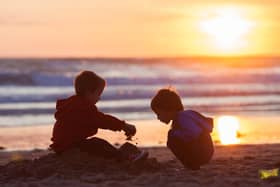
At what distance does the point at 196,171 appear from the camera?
8.23 metres

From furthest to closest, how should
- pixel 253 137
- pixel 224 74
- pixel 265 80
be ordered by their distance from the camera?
pixel 224 74 → pixel 265 80 → pixel 253 137

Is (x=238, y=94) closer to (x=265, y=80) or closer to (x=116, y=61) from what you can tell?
(x=265, y=80)

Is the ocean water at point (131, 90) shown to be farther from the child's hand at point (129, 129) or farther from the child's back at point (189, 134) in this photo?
the child's back at point (189, 134)

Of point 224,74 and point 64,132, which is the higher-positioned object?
point 224,74

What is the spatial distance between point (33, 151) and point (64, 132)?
306 centimetres

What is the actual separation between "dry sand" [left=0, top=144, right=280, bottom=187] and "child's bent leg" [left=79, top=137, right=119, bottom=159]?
0.08 metres

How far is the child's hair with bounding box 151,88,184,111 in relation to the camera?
829cm

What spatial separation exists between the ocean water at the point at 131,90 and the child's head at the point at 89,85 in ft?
22.7

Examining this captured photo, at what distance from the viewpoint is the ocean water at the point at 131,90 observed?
1825cm

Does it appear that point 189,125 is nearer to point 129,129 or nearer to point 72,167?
point 129,129

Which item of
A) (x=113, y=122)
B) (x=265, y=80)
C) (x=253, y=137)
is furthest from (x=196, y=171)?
(x=265, y=80)

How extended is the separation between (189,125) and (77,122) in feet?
3.61

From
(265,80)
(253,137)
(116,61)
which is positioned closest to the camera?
(253,137)

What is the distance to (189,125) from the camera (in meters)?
8.23
